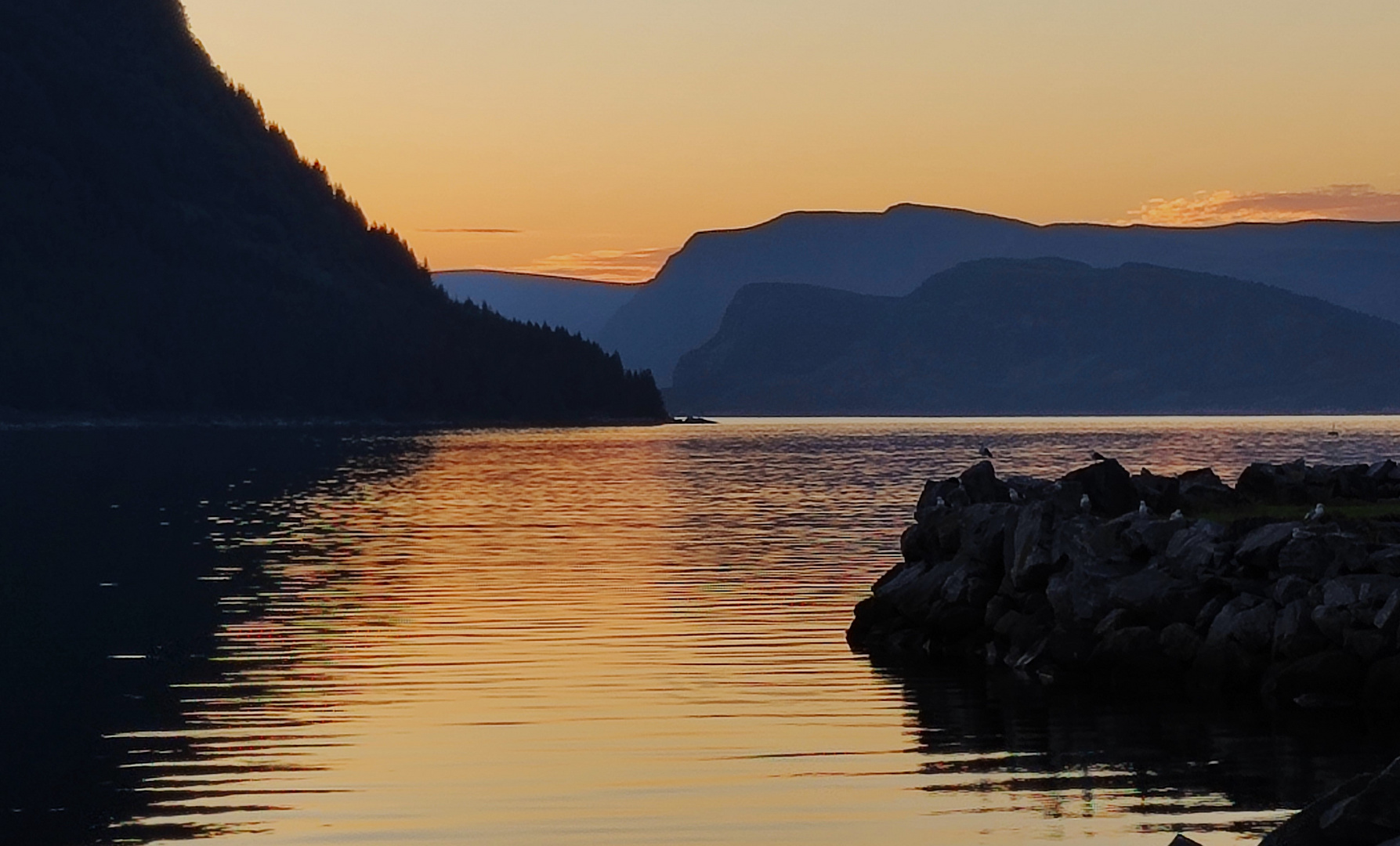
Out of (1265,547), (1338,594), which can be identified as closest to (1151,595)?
(1265,547)

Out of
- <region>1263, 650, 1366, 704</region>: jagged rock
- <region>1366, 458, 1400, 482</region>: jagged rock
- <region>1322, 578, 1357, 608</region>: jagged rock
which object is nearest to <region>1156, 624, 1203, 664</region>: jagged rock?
<region>1263, 650, 1366, 704</region>: jagged rock

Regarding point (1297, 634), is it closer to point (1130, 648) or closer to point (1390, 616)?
point (1390, 616)

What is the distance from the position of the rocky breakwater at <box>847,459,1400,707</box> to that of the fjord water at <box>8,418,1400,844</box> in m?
1.45

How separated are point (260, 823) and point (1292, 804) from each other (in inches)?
494

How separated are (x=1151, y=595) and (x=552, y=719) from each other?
1164 centimetres

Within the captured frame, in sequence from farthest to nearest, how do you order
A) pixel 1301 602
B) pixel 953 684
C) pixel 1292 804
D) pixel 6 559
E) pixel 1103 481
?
pixel 6 559 < pixel 1103 481 < pixel 953 684 < pixel 1301 602 < pixel 1292 804

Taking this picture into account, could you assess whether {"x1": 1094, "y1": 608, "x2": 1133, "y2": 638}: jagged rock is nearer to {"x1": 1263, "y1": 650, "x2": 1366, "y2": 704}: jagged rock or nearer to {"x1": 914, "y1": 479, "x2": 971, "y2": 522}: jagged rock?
{"x1": 1263, "y1": 650, "x2": 1366, "y2": 704}: jagged rock

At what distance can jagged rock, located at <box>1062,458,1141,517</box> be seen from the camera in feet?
149

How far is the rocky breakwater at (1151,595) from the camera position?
3341 centimetres

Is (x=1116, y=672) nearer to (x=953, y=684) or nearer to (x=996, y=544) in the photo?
(x=953, y=684)

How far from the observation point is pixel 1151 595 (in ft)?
119

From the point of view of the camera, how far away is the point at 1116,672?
3612cm

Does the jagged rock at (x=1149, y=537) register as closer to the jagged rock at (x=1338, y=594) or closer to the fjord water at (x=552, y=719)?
the fjord water at (x=552, y=719)

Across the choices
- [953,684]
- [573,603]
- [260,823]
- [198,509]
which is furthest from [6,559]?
[260,823]
